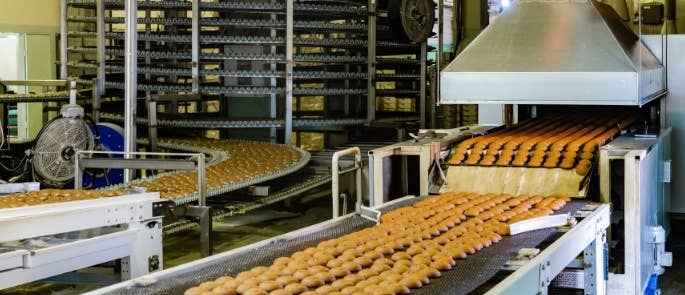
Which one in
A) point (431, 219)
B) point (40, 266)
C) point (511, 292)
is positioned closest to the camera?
point (511, 292)

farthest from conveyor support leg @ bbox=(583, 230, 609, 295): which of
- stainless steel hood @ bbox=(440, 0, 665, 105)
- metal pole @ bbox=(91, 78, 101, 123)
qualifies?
metal pole @ bbox=(91, 78, 101, 123)

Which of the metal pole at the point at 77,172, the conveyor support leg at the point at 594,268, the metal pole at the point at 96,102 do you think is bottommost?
the conveyor support leg at the point at 594,268

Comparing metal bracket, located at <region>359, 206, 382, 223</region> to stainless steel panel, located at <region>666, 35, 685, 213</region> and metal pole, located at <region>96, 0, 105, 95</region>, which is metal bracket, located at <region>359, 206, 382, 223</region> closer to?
stainless steel panel, located at <region>666, 35, 685, 213</region>

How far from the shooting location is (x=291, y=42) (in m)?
9.45

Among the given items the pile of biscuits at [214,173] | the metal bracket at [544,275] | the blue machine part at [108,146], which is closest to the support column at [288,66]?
the pile of biscuits at [214,173]

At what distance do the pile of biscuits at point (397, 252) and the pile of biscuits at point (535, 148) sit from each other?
1.45 feet

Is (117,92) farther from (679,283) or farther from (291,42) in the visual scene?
(679,283)

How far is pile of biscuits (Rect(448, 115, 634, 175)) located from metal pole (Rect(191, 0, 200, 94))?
4250 millimetres

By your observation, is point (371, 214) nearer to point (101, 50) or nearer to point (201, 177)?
point (201, 177)

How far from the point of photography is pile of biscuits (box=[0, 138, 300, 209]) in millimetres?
5215

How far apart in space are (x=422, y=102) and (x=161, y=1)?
3.13 meters

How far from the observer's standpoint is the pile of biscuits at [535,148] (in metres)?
5.23

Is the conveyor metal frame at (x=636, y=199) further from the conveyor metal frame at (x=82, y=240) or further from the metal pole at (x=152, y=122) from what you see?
the metal pole at (x=152, y=122)

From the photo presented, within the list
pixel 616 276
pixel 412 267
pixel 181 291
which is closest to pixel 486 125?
pixel 616 276
